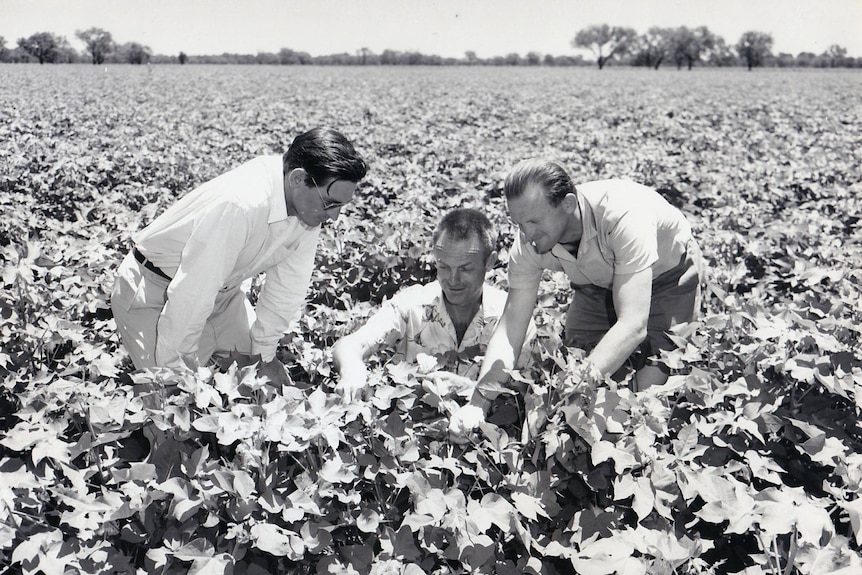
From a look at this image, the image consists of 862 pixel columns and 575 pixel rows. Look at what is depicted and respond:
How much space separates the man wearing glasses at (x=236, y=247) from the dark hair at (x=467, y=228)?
469 millimetres

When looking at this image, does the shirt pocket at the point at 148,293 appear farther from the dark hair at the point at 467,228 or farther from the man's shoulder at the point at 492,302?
A: the man's shoulder at the point at 492,302

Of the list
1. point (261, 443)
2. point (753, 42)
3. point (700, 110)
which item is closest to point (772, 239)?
point (261, 443)

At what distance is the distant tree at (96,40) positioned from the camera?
4970cm

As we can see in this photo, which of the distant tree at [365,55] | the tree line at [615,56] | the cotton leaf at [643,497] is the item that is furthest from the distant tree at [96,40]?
the cotton leaf at [643,497]

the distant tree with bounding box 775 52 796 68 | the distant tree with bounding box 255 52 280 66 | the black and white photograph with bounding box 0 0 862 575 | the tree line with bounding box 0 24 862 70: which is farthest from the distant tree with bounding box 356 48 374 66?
the black and white photograph with bounding box 0 0 862 575

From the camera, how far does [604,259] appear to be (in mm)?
2627

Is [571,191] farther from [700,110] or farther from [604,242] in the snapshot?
[700,110]

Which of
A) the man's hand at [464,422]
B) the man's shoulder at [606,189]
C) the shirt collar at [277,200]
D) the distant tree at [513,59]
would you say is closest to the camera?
the man's hand at [464,422]

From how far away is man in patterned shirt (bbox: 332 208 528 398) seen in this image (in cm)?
268

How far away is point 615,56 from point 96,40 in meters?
57.7

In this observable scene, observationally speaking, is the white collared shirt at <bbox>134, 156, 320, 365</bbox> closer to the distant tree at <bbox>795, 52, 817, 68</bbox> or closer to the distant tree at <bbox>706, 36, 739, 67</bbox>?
the distant tree at <bbox>795, 52, 817, 68</bbox>

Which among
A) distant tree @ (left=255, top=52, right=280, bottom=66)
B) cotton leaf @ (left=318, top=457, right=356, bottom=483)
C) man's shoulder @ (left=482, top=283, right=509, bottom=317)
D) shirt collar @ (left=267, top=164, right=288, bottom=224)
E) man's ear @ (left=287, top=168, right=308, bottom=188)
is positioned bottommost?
cotton leaf @ (left=318, top=457, right=356, bottom=483)

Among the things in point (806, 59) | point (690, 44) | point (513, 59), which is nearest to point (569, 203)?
point (513, 59)

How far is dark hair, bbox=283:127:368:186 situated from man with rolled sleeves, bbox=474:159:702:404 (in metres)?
0.53
